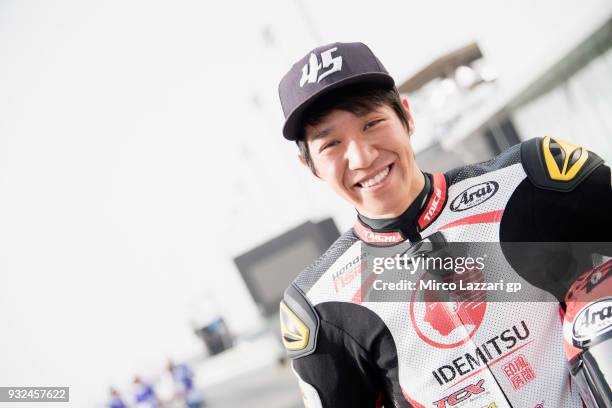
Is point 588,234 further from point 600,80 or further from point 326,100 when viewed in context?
point 600,80

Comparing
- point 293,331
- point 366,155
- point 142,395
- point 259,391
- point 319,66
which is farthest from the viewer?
point 142,395

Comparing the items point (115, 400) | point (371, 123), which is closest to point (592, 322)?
point (371, 123)

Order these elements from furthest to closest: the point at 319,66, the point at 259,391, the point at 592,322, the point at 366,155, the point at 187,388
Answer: the point at 259,391, the point at 187,388, the point at 319,66, the point at 366,155, the point at 592,322

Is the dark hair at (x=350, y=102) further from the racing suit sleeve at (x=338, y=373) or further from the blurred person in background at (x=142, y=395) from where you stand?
the blurred person in background at (x=142, y=395)

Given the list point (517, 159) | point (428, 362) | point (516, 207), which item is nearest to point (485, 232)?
point (516, 207)

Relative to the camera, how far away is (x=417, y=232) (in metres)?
1.61

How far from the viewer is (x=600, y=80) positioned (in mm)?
5383

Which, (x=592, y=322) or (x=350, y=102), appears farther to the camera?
(x=350, y=102)

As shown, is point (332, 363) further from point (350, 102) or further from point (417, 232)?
point (350, 102)

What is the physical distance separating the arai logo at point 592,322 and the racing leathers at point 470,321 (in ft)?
0.45

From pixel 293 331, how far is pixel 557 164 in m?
1.02

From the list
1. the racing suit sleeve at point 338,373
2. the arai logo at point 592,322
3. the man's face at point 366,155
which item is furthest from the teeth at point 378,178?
the arai logo at point 592,322

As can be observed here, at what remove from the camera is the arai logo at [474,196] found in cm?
158

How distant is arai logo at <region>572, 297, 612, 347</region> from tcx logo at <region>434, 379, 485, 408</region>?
0.33m
